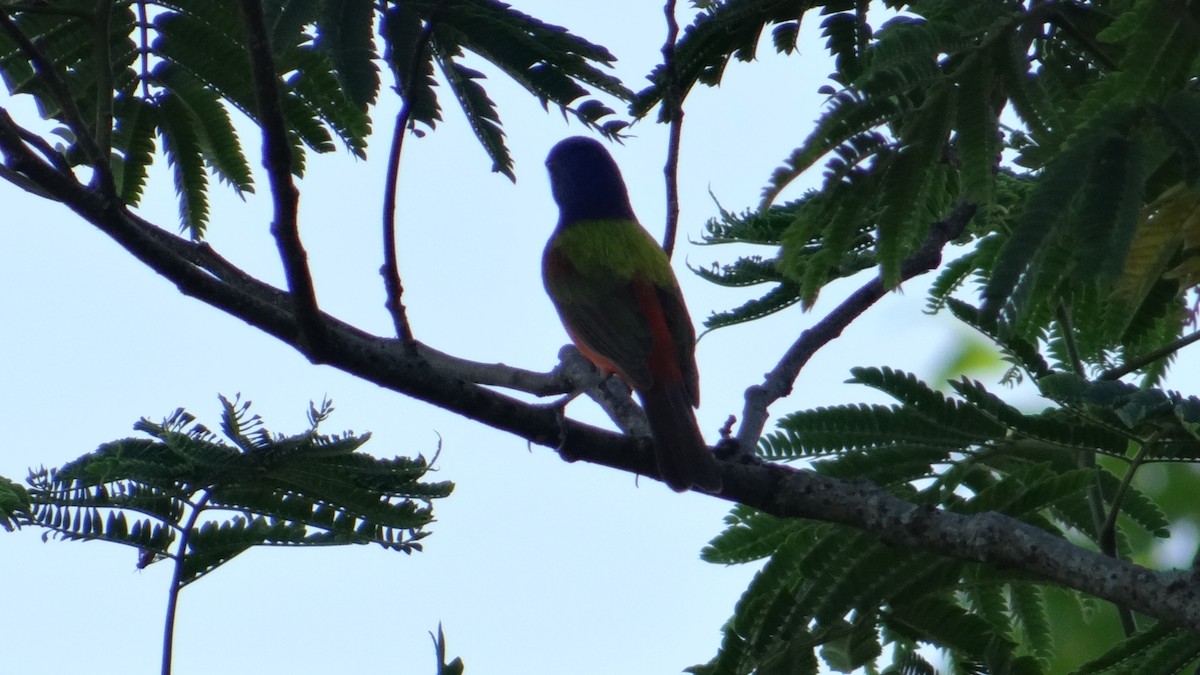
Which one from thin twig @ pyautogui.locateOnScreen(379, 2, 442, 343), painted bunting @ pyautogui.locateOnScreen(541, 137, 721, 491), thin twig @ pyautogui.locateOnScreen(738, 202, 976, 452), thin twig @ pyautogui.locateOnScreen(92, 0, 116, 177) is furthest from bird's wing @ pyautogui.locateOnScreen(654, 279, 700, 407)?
thin twig @ pyautogui.locateOnScreen(92, 0, 116, 177)

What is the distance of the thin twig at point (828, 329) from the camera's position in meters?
4.18

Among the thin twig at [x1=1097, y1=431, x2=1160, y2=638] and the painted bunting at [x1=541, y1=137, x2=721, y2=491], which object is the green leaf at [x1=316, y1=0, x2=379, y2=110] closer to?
the painted bunting at [x1=541, y1=137, x2=721, y2=491]

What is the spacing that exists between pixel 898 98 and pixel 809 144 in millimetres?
337

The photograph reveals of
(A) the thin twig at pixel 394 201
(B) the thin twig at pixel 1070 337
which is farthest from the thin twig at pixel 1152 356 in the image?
(A) the thin twig at pixel 394 201

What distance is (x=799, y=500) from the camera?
144 inches

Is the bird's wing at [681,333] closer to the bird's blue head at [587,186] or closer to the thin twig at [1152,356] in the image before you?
the bird's blue head at [587,186]

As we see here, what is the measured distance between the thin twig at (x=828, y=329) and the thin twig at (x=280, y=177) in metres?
1.48

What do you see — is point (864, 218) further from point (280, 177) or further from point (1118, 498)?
point (280, 177)

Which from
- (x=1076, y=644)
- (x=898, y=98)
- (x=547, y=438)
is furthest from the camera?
(x=1076, y=644)

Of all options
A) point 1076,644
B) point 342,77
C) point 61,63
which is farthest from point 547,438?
point 1076,644

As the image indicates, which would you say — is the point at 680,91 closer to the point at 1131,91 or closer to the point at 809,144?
the point at 809,144

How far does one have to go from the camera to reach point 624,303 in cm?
595

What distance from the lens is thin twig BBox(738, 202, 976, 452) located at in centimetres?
418

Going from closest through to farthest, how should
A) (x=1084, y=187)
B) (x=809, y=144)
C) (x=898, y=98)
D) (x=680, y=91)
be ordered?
(x=1084, y=187) < (x=809, y=144) < (x=898, y=98) < (x=680, y=91)
